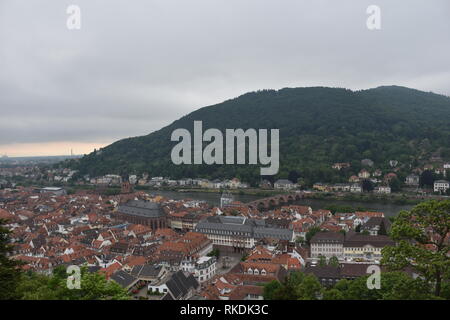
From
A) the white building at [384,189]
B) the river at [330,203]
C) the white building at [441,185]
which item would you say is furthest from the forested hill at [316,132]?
the white building at [441,185]

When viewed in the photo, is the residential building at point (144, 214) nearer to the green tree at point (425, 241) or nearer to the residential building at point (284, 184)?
the green tree at point (425, 241)

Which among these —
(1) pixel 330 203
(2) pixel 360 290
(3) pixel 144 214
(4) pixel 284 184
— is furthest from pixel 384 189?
(2) pixel 360 290

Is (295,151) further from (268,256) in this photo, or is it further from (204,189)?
(268,256)

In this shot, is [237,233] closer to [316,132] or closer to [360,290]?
[360,290]

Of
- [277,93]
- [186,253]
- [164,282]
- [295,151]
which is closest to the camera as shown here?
[164,282]

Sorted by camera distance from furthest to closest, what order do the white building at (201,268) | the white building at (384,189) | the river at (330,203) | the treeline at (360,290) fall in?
the white building at (384,189)
the river at (330,203)
the white building at (201,268)
the treeline at (360,290)
